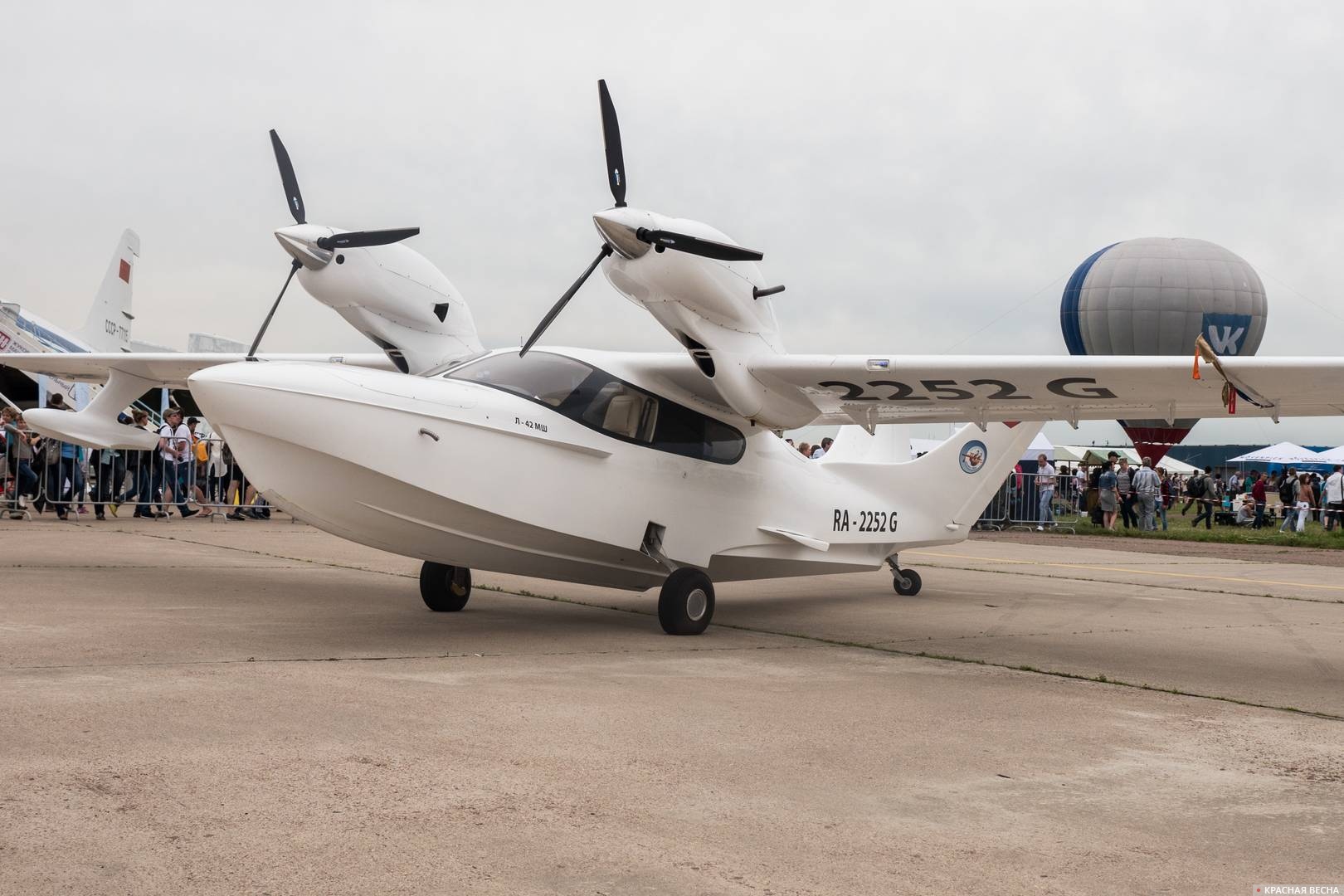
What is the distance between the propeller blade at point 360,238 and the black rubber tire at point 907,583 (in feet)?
20.8

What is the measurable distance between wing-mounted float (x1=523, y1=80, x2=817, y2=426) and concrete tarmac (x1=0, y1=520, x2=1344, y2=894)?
6.88 feet

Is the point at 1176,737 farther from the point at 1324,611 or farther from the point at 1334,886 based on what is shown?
the point at 1324,611

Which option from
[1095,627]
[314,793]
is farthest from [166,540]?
[314,793]

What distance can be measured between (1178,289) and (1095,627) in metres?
41.6

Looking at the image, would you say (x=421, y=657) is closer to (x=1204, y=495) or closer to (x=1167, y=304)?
(x=1204, y=495)

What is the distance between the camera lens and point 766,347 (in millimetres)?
9008

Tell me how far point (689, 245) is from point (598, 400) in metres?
1.38

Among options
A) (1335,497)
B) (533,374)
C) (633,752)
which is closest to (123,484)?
(533,374)

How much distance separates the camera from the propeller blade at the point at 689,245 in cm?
840

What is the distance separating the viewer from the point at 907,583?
12602 millimetres

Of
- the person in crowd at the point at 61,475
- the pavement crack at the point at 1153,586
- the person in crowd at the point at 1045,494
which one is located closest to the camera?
the pavement crack at the point at 1153,586

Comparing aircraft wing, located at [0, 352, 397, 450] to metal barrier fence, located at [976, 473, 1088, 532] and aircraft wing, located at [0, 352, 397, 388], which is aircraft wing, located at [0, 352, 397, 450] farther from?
metal barrier fence, located at [976, 473, 1088, 532]

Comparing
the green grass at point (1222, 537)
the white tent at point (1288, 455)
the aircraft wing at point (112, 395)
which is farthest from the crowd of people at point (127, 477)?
the white tent at point (1288, 455)

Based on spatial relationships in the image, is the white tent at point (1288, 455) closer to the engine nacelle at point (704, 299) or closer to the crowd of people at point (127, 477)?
the crowd of people at point (127, 477)
